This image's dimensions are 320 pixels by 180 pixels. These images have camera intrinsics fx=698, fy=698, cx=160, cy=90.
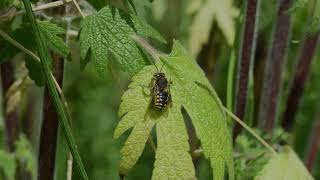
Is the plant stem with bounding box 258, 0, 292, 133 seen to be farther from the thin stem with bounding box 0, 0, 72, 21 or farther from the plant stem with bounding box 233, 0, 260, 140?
the thin stem with bounding box 0, 0, 72, 21

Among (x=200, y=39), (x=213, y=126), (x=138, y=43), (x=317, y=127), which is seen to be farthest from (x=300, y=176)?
(x=317, y=127)

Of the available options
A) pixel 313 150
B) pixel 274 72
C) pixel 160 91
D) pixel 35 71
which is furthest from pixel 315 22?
pixel 313 150

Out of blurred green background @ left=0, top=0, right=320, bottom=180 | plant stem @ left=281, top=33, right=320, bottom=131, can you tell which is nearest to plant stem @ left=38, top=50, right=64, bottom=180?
blurred green background @ left=0, top=0, right=320, bottom=180

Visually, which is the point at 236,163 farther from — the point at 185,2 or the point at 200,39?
the point at 185,2

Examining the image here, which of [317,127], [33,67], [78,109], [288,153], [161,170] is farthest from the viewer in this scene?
[78,109]

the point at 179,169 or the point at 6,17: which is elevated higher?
the point at 6,17

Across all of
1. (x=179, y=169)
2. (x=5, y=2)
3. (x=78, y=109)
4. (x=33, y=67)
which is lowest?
(x=78, y=109)
